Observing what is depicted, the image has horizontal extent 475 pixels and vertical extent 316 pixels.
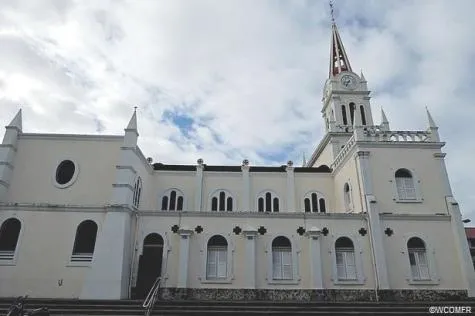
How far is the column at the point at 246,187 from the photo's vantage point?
93.8 feet

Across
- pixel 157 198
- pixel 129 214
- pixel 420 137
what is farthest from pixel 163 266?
pixel 420 137

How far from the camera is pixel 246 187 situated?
95.8 feet

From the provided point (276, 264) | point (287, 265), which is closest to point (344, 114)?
point (287, 265)

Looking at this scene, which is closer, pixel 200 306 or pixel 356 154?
pixel 200 306

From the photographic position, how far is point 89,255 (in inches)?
813

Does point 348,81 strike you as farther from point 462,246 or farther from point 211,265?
point 211,265

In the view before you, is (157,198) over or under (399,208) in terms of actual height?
over

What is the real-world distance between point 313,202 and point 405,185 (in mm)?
7293

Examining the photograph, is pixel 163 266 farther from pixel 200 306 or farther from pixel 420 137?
pixel 420 137

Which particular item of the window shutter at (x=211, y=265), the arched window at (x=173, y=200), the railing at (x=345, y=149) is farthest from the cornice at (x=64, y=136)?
the railing at (x=345, y=149)

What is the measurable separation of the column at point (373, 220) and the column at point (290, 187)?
618 centimetres

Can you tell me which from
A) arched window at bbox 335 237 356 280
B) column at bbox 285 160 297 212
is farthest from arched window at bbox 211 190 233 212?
arched window at bbox 335 237 356 280

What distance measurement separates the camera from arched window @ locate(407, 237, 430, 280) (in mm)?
21938

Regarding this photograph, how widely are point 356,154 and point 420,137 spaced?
504 cm
